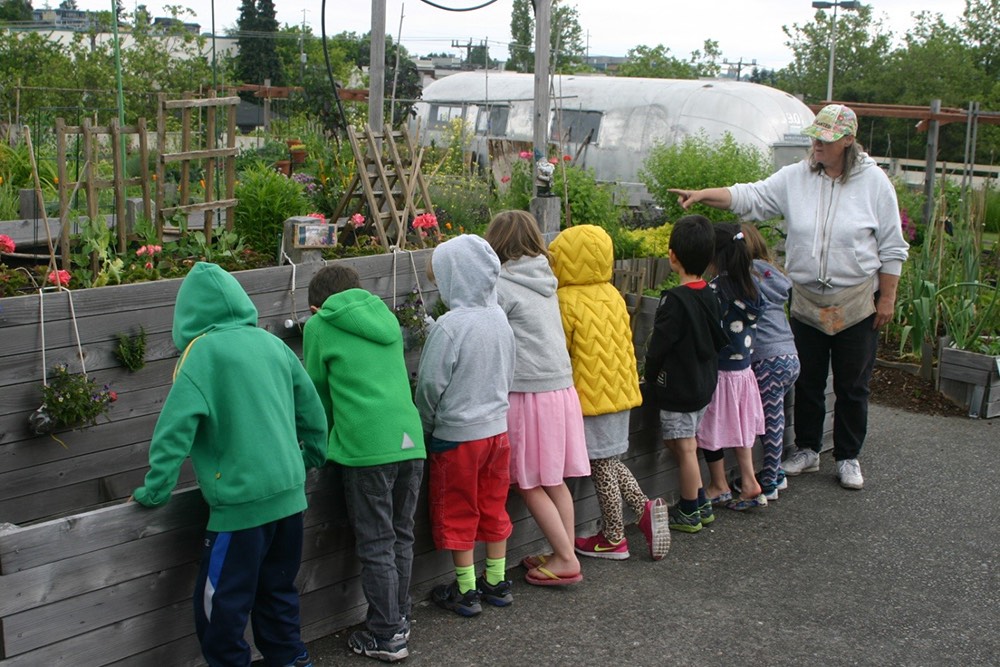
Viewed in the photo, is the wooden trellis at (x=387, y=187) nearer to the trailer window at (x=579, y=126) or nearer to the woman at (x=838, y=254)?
the woman at (x=838, y=254)

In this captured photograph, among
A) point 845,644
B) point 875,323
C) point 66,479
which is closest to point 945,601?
point 845,644

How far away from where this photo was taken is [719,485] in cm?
530

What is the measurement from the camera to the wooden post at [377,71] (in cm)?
791

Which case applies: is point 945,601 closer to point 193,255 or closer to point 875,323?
point 875,323

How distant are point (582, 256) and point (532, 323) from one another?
1.35 feet

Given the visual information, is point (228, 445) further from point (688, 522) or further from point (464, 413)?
point (688, 522)

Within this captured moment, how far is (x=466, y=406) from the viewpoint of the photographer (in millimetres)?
3941

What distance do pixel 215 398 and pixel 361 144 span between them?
546cm

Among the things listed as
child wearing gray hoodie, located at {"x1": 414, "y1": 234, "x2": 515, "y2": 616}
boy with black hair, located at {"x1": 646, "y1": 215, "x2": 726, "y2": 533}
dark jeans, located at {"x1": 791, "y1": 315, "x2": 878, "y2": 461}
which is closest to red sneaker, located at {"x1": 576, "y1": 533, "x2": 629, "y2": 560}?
boy with black hair, located at {"x1": 646, "y1": 215, "x2": 726, "y2": 533}

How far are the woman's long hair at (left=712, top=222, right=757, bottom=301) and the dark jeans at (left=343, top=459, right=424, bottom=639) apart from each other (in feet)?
6.47

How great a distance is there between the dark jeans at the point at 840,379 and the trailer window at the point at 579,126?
13.0 meters

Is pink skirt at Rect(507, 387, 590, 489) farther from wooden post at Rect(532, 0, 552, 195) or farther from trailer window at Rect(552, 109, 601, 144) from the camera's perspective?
trailer window at Rect(552, 109, 601, 144)

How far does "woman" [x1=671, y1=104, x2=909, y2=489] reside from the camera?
17.6 feet

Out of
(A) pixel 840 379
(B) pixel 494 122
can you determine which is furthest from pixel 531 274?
(B) pixel 494 122
